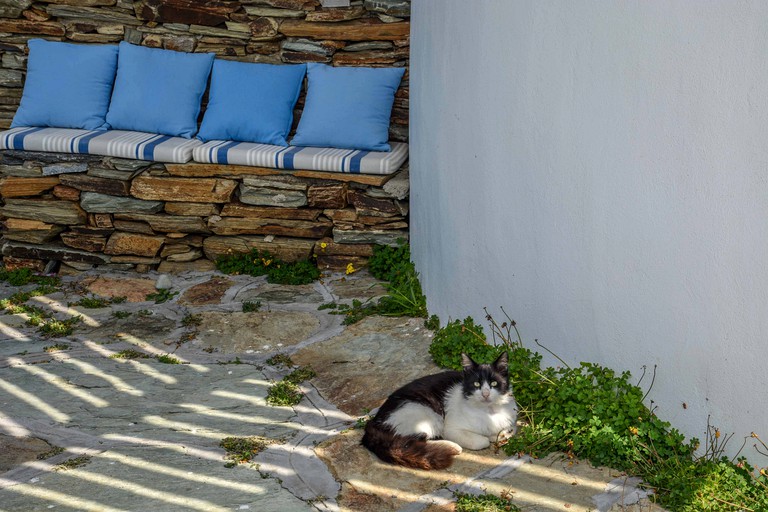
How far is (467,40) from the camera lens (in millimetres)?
4645

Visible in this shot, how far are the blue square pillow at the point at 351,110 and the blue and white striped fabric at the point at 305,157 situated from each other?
0.30 ft

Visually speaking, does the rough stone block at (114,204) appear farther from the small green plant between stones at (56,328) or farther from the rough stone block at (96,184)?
the small green plant between stones at (56,328)

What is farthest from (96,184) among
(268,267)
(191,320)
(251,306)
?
(251,306)

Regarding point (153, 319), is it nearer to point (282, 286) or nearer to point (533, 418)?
point (282, 286)

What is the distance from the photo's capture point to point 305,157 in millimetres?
6262

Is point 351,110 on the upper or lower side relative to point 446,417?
upper

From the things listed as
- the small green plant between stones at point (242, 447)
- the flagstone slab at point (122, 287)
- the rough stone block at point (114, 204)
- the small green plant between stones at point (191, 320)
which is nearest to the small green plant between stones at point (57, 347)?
the small green plant between stones at point (191, 320)

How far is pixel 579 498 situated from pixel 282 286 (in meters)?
3.16

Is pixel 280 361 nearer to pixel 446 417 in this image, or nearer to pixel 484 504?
pixel 446 417

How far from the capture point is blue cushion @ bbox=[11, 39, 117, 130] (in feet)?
22.4

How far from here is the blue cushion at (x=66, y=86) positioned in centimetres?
684

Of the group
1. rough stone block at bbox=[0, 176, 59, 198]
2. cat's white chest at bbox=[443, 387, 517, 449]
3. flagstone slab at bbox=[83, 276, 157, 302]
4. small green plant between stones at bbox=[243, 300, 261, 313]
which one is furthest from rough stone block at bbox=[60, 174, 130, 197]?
cat's white chest at bbox=[443, 387, 517, 449]

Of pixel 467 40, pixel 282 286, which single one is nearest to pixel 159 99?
pixel 282 286

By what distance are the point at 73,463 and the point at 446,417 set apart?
5.38 feet
